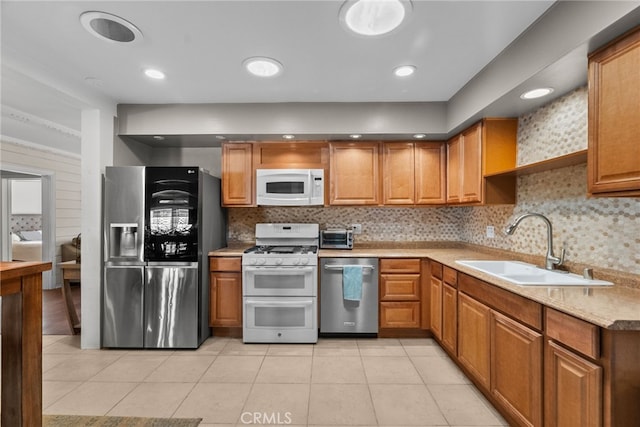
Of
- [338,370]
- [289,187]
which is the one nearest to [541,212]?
[338,370]

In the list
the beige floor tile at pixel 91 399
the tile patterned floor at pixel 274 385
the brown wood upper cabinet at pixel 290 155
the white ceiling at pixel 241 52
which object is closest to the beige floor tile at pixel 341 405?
the tile patterned floor at pixel 274 385

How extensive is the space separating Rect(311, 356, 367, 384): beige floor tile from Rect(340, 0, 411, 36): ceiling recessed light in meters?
2.48

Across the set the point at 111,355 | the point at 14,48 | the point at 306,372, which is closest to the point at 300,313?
the point at 306,372

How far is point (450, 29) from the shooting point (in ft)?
6.08

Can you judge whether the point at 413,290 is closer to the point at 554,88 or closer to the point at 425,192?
the point at 425,192

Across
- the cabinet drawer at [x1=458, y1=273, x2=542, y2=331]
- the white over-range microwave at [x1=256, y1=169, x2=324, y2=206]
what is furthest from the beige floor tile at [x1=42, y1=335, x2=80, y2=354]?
the cabinet drawer at [x1=458, y1=273, x2=542, y2=331]

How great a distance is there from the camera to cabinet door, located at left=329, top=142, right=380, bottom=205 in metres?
3.35

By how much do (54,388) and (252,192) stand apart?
2.28 m

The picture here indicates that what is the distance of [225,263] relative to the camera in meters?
3.15

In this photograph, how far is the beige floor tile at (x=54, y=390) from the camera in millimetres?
2104

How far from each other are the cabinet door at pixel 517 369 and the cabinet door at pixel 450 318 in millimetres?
551

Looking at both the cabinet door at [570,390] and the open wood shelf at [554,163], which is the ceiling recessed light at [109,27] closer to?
the open wood shelf at [554,163]

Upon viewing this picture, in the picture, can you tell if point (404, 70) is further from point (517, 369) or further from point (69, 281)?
point (69, 281)

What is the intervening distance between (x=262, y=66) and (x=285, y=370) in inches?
97.1
